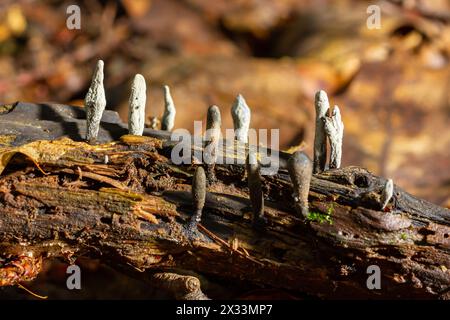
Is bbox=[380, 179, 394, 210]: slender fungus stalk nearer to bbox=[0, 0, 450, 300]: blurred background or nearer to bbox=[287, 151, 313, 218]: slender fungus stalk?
bbox=[287, 151, 313, 218]: slender fungus stalk

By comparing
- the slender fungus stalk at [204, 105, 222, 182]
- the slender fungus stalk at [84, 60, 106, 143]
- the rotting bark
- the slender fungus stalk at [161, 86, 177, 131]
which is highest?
the slender fungus stalk at [161, 86, 177, 131]

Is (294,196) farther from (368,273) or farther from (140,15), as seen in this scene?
(140,15)

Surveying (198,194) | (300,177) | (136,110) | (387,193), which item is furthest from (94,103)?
(387,193)

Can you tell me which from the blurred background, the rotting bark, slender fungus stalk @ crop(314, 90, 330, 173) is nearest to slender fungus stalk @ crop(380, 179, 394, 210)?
the rotting bark

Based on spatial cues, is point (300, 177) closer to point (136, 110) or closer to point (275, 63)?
point (136, 110)

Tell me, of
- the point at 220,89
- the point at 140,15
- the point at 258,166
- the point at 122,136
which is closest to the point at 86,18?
the point at 140,15

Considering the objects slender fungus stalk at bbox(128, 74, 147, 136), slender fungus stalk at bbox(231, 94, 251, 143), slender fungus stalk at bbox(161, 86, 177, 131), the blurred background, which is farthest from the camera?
the blurred background

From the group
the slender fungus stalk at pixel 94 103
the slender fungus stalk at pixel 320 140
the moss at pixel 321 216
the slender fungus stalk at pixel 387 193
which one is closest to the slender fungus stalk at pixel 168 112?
the slender fungus stalk at pixel 94 103

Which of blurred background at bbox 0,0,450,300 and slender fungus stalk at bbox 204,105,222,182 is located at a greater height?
blurred background at bbox 0,0,450,300

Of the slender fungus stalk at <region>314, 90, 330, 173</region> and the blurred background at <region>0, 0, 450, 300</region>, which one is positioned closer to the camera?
the slender fungus stalk at <region>314, 90, 330, 173</region>

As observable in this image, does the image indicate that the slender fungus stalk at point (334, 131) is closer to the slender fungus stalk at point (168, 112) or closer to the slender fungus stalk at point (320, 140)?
the slender fungus stalk at point (320, 140)
